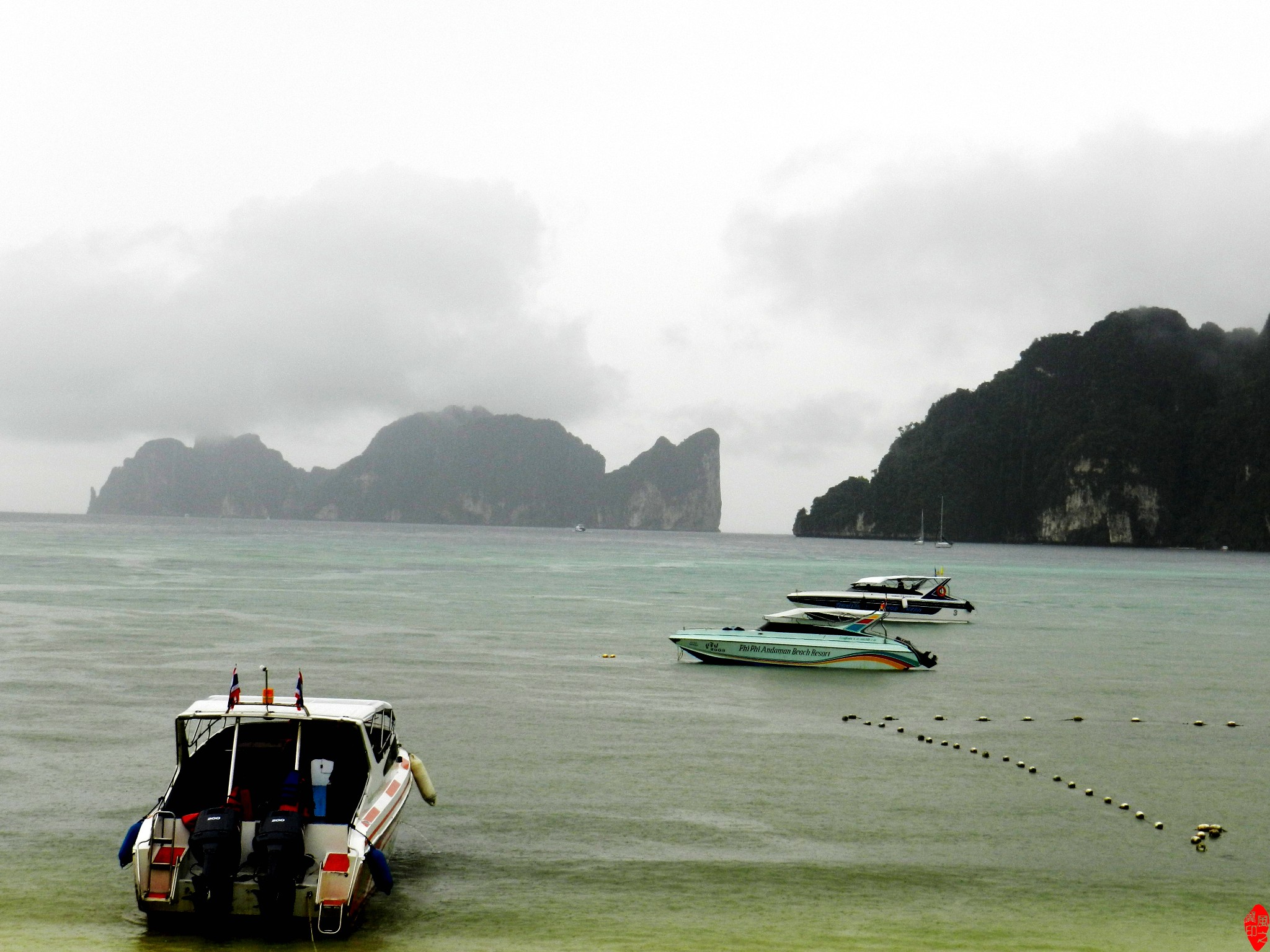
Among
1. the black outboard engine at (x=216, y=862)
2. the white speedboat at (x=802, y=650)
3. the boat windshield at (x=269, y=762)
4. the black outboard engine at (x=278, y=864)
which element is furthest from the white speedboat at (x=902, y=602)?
the black outboard engine at (x=216, y=862)

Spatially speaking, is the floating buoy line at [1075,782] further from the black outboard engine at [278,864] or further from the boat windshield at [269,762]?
the black outboard engine at [278,864]

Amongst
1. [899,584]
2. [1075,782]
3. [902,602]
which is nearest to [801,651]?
[1075,782]

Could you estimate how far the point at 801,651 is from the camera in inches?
1480

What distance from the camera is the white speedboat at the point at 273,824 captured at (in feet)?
39.7

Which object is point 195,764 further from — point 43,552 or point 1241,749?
point 43,552

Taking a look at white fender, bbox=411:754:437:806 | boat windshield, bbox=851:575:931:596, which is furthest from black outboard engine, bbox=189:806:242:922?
boat windshield, bbox=851:575:931:596

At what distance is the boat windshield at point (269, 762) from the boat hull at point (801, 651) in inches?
922

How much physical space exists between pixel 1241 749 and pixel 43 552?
108 meters

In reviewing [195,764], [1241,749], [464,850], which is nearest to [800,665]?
[1241,749]

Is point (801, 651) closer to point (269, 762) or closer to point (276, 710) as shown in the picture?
point (269, 762)

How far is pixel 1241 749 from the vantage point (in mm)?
24438

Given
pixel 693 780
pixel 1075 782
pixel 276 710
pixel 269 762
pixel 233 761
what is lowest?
pixel 693 780

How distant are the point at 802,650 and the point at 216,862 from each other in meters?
27.3

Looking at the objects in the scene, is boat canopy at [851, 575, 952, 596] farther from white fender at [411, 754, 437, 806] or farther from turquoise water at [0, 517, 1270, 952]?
white fender at [411, 754, 437, 806]
